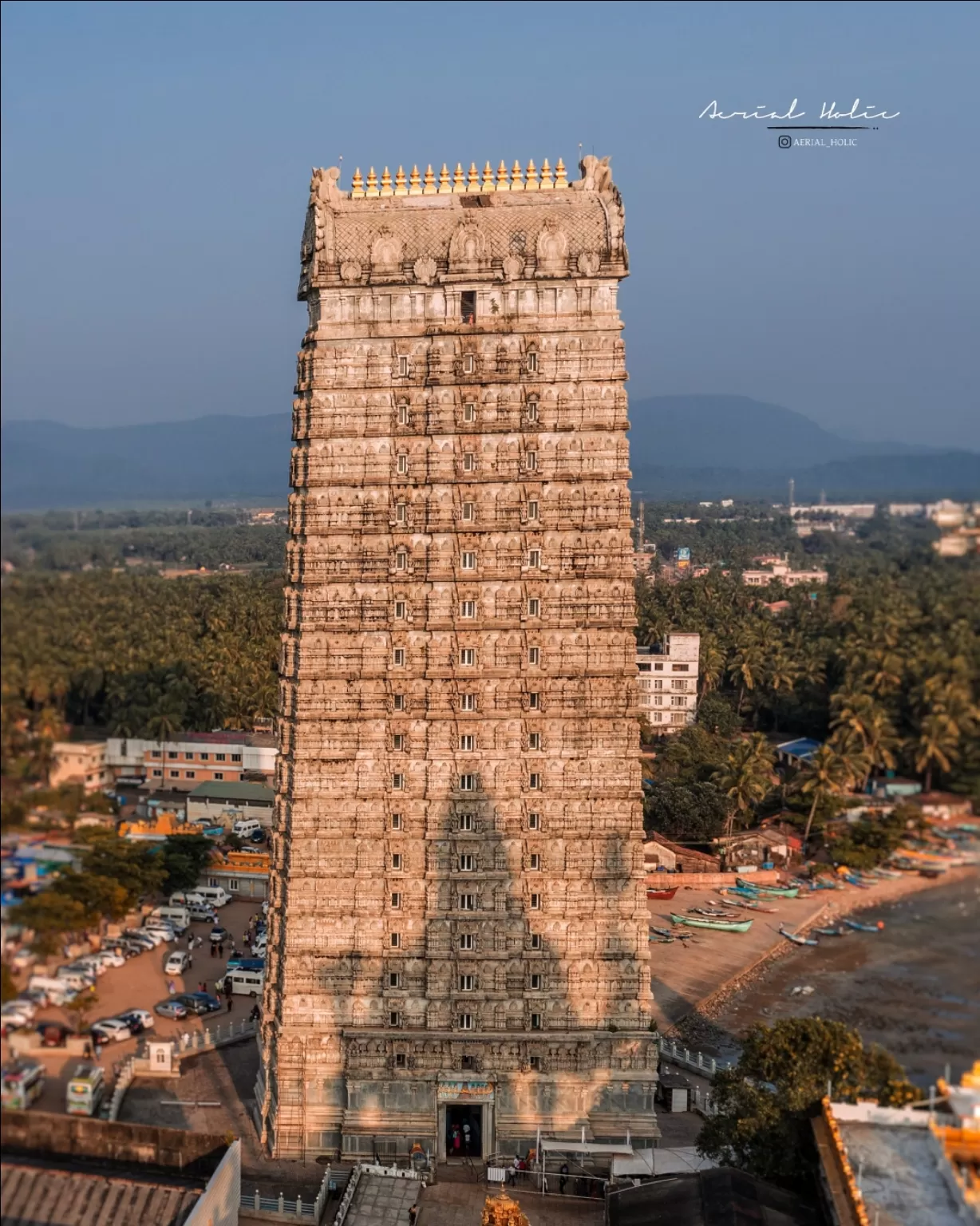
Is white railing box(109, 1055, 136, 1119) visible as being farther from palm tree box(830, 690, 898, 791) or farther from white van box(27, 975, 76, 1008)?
palm tree box(830, 690, 898, 791)

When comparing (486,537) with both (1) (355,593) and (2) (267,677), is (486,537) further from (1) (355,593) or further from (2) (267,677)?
(2) (267,677)

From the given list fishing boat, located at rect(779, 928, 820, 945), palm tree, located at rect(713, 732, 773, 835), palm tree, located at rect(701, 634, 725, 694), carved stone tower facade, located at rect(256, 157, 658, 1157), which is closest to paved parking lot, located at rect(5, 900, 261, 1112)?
carved stone tower facade, located at rect(256, 157, 658, 1157)

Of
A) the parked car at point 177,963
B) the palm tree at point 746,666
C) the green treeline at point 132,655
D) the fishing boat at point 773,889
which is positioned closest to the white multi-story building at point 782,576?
the palm tree at point 746,666

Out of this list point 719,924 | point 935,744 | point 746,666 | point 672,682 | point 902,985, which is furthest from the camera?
point 672,682

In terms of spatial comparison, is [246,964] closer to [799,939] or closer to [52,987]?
[799,939]

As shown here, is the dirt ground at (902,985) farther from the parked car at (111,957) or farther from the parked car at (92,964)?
the parked car at (92,964)

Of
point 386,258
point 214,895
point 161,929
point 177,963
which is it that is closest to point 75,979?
point 386,258

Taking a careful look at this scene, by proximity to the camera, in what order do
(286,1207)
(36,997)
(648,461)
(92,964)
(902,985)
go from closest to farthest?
1. (36,997)
2. (92,964)
3. (286,1207)
4. (902,985)
5. (648,461)
